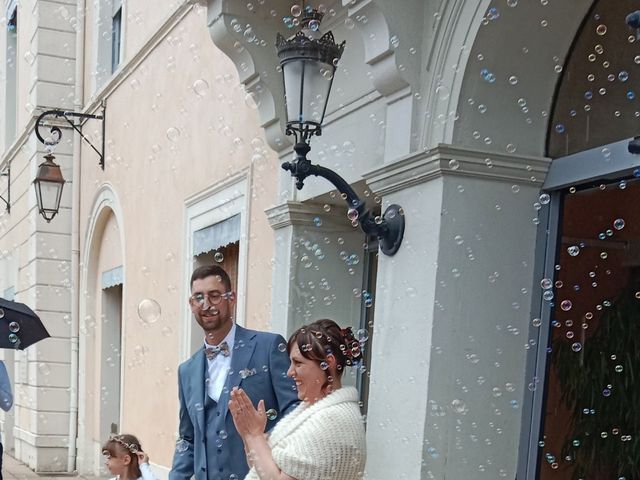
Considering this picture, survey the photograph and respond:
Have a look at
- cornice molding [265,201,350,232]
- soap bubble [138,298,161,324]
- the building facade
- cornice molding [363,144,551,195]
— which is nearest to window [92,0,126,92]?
soap bubble [138,298,161,324]

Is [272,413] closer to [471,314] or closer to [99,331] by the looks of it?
[471,314]

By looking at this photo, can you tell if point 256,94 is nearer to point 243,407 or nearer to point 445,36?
point 445,36

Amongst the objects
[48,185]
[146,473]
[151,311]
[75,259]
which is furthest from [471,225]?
[75,259]

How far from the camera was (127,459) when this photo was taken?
4.31 m

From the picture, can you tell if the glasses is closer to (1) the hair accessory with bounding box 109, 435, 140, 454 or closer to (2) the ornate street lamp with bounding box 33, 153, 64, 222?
(1) the hair accessory with bounding box 109, 435, 140, 454

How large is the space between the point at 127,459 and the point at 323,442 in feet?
6.67

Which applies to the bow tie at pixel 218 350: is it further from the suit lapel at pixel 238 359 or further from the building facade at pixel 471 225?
Result: the building facade at pixel 471 225

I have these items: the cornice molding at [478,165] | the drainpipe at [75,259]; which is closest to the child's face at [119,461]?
the cornice molding at [478,165]

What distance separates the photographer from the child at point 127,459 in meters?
4.27

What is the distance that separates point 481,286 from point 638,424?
75 centimetres

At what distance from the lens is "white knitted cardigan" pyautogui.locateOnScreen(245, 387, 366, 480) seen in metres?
2.54

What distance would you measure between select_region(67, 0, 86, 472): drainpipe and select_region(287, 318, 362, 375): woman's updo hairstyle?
30.5 feet

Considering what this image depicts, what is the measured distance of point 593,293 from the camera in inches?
135

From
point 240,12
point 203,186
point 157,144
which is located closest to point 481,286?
point 240,12
